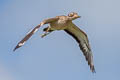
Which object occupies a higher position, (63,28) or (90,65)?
(63,28)

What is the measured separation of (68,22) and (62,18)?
715 millimetres

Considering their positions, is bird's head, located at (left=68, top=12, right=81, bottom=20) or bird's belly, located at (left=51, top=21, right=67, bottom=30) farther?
bird's head, located at (left=68, top=12, right=81, bottom=20)

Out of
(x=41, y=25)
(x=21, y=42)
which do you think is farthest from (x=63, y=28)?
(x=21, y=42)

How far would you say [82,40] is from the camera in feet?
122

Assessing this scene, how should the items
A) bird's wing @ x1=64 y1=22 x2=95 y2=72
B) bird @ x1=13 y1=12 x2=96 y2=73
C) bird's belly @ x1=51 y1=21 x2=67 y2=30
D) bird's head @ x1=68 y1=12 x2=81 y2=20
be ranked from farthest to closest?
bird's wing @ x1=64 y1=22 x2=95 y2=72
bird's head @ x1=68 y1=12 x2=81 y2=20
bird's belly @ x1=51 y1=21 x2=67 y2=30
bird @ x1=13 y1=12 x2=96 y2=73

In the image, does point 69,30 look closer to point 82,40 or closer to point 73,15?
point 82,40

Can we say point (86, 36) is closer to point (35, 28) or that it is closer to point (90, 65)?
point (90, 65)

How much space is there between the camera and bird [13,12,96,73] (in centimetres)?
3109

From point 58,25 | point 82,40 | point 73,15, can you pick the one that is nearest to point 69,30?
point 82,40

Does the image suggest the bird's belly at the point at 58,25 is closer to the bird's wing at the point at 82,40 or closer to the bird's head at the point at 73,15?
the bird's head at the point at 73,15

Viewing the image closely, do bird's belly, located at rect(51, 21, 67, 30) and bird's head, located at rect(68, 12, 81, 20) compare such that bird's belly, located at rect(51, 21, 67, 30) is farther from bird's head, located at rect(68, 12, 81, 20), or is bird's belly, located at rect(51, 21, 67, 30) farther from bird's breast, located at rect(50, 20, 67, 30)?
bird's head, located at rect(68, 12, 81, 20)

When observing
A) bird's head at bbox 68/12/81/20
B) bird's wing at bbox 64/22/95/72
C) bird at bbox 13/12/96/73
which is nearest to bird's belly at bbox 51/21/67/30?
bird at bbox 13/12/96/73

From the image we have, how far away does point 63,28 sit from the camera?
111ft

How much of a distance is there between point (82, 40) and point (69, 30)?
4.16 feet
